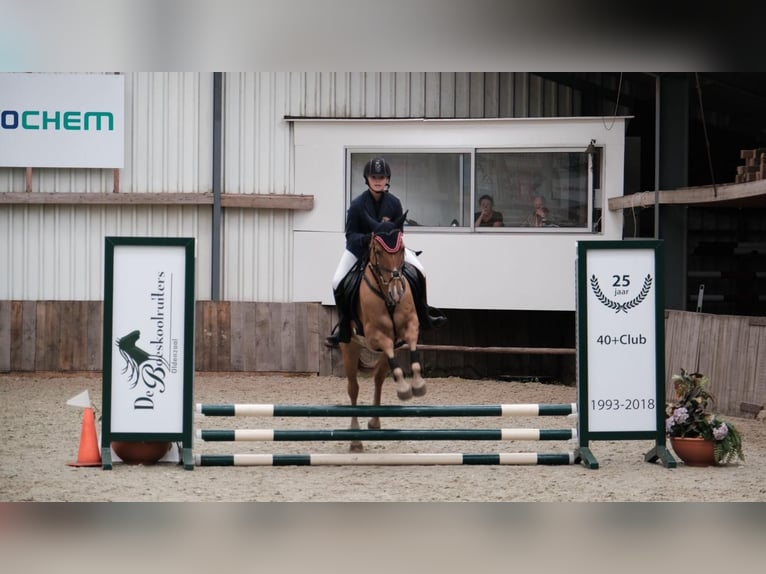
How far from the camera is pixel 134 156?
451 inches

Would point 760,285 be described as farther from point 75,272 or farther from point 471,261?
point 75,272

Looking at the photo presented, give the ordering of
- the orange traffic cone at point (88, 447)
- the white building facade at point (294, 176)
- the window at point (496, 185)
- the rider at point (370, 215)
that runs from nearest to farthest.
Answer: the orange traffic cone at point (88, 447), the rider at point (370, 215), the window at point (496, 185), the white building facade at point (294, 176)

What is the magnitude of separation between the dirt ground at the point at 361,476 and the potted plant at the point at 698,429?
0.11 metres

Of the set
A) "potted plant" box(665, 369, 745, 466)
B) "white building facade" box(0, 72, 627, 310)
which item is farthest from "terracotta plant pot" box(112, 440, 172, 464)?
"white building facade" box(0, 72, 627, 310)

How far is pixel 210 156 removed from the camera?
452 inches

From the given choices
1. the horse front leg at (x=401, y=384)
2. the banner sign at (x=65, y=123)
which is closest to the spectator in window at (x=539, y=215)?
the banner sign at (x=65, y=123)

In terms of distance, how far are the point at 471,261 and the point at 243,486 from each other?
19.6 feet

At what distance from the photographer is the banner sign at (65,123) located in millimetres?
11250

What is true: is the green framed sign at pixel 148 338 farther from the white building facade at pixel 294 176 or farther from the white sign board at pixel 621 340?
the white building facade at pixel 294 176

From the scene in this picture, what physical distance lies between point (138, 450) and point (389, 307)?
1.73 metres

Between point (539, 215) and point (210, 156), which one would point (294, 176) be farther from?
point (539, 215)

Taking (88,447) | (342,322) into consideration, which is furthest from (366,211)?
(88,447)

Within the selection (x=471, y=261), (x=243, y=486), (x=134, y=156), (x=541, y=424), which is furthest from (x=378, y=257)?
(x=134, y=156)
